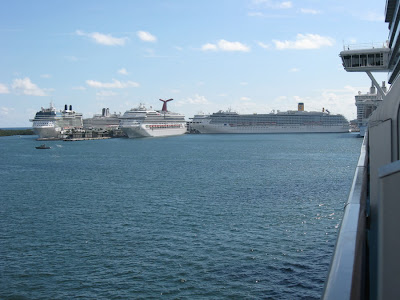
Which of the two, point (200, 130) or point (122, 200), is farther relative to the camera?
point (200, 130)

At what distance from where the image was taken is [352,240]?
117 inches

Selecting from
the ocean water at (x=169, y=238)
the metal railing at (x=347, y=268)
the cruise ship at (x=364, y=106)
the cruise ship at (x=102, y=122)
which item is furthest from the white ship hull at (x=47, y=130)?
the metal railing at (x=347, y=268)

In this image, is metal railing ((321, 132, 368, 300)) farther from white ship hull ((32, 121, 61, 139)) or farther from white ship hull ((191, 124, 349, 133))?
white ship hull ((191, 124, 349, 133))

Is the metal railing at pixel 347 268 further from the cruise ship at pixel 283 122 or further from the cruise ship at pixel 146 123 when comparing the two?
the cruise ship at pixel 283 122

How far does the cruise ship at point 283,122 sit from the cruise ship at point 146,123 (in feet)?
48.3

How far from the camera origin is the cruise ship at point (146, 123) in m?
94.3

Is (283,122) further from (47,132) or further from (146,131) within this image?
(47,132)

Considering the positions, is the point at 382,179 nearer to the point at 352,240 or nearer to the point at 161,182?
the point at 352,240

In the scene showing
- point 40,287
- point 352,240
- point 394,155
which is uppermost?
point 394,155

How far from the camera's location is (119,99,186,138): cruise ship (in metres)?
94.3

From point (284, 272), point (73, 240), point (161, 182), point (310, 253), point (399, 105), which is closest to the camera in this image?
point (399, 105)

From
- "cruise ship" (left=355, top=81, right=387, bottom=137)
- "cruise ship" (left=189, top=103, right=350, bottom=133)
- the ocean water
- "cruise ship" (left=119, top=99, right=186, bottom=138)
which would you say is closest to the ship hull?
"cruise ship" (left=119, top=99, right=186, bottom=138)

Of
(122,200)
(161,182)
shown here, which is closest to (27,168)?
(161,182)

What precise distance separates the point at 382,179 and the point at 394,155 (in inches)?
109
